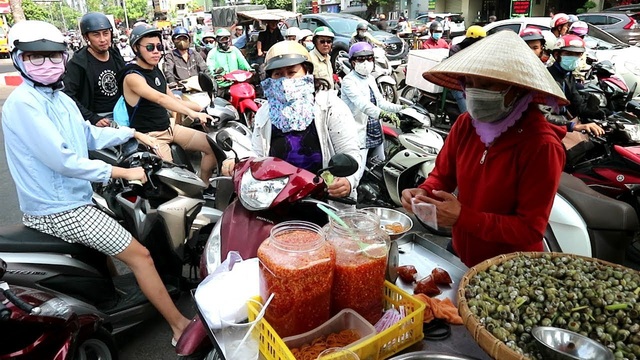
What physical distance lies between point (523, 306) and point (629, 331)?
0.25 m

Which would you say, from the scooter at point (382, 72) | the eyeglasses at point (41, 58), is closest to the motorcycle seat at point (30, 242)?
the eyeglasses at point (41, 58)

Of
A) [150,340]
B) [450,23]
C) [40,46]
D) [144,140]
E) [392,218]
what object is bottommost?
[150,340]

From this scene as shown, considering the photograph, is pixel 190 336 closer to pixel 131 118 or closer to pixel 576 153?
pixel 131 118

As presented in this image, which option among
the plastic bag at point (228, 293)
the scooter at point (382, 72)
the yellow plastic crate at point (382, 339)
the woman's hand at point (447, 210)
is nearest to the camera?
the yellow plastic crate at point (382, 339)

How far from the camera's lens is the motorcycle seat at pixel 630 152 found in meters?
3.41

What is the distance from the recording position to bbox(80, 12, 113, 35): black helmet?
438 cm

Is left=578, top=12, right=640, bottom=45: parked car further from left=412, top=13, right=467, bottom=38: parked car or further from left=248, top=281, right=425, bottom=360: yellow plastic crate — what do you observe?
left=248, top=281, right=425, bottom=360: yellow plastic crate

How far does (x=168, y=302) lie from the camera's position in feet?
9.30

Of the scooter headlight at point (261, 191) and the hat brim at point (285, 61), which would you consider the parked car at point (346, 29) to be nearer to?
the hat brim at point (285, 61)

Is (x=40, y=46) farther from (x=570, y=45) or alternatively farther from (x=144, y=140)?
(x=570, y=45)

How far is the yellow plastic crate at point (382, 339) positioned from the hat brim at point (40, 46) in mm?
1796

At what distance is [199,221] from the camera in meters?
3.27

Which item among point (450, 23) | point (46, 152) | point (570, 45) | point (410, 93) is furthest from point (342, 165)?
point (450, 23)

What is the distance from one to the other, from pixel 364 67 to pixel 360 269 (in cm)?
382
